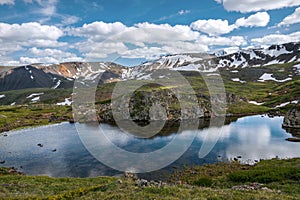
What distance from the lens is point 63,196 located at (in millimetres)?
25062

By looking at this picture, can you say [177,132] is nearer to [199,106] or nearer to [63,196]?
[199,106]

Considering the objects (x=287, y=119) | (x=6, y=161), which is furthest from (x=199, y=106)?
(x=6, y=161)

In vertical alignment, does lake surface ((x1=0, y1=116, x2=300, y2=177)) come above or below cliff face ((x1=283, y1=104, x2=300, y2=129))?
below

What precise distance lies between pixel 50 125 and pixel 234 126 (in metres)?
79.3

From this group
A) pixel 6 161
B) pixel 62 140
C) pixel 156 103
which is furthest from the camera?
pixel 156 103

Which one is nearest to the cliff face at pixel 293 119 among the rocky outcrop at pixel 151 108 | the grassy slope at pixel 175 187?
the rocky outcrop at pixel 151 108

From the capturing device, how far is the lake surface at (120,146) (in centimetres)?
5428

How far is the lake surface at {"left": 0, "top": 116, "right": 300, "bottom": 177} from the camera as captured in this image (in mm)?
54281

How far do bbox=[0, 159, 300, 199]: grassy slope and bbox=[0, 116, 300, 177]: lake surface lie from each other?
7.03 m

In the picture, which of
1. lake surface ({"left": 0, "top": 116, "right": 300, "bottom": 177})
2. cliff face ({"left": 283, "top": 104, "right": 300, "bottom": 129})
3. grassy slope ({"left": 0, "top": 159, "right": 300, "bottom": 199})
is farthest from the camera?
cliff face ({"left": 283, "top": 104, "right": 300, "bottom": 129})

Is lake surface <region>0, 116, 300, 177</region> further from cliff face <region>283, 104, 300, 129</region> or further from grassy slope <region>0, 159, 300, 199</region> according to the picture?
grassy slope <region>0, 159, 300, 199</region>

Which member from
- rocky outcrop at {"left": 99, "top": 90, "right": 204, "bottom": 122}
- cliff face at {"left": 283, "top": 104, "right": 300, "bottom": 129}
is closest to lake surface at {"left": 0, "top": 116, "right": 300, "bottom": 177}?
cliff face at {"left": 283, "top": 104, "right": 300, "bottom": 129}

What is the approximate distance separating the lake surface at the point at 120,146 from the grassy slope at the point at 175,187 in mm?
7028

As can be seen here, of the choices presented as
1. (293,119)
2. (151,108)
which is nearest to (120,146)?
(151,108)
